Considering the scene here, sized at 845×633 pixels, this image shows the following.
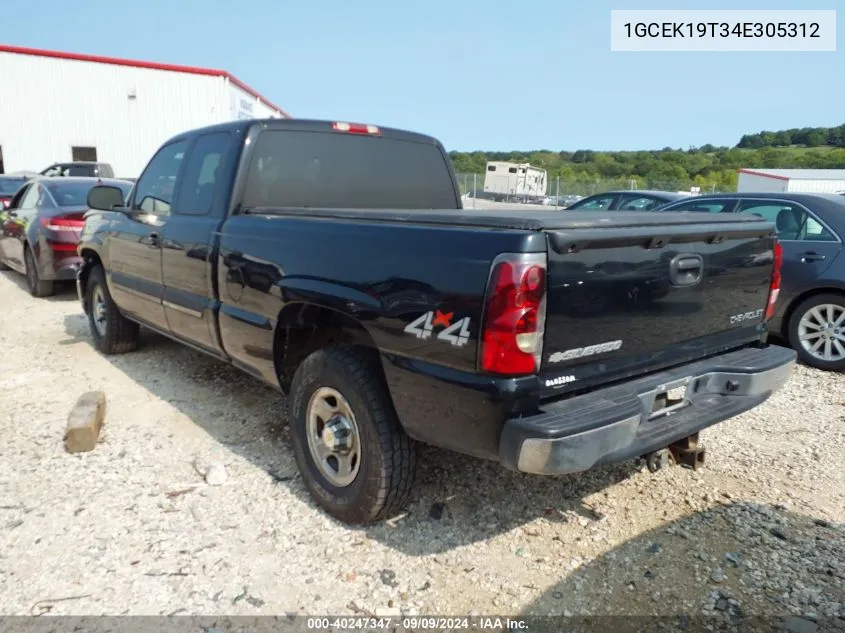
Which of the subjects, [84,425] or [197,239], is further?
[197,239]

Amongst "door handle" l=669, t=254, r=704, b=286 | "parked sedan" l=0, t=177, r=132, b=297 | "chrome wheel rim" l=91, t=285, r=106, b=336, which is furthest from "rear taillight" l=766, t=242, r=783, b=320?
"parked sedan" l=0, t=177, r=132, b=297

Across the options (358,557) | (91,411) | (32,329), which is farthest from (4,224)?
(358,557)

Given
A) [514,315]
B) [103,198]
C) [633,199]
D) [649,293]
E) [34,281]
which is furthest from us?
[633,199]

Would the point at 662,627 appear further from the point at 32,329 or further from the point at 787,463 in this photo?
the point at 32,329

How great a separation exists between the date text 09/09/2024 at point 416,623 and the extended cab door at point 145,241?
9.04ft

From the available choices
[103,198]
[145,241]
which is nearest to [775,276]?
[145,241]

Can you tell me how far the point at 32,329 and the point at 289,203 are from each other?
460 centimetres

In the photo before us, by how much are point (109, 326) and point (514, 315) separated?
15.1ft

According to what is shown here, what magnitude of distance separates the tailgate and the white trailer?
42.4 meters

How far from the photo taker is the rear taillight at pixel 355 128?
4094 millimetres

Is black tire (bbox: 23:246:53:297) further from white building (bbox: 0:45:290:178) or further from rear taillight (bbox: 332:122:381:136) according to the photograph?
white building (bbox: 0:45:290:178)

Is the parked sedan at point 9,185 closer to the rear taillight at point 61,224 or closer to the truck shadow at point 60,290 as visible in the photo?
the truck shadow at point 60,290

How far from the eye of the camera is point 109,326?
5.55 m

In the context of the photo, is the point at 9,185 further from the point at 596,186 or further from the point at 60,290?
the point at 596,186
